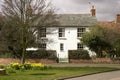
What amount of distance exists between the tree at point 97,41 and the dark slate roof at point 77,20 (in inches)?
282

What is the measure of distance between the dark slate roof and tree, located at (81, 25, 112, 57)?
717 cm

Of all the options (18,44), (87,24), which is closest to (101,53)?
(87,24)

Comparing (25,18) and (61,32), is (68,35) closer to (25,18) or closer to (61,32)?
(61,32)

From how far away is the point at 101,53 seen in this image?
161ft

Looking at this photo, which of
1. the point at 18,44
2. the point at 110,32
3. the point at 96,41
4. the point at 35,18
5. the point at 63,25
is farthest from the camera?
the point at 63,25

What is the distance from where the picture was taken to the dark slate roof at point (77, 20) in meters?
56.3

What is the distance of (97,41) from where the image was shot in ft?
157

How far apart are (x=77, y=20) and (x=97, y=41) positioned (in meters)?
10.6

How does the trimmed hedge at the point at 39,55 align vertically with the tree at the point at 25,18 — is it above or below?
below

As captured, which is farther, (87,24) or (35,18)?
(87,24)

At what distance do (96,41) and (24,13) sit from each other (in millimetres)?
15815

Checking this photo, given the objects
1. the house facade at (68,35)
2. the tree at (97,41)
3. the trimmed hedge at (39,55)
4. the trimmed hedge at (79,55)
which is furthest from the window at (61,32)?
the trimmed hedge at (39,55)

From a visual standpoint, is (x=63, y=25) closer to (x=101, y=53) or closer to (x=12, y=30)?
(x=101, y=53)

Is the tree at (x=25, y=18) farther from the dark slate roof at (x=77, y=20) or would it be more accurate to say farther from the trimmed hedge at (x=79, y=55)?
the dark slate roof at (x=77, y=20)
